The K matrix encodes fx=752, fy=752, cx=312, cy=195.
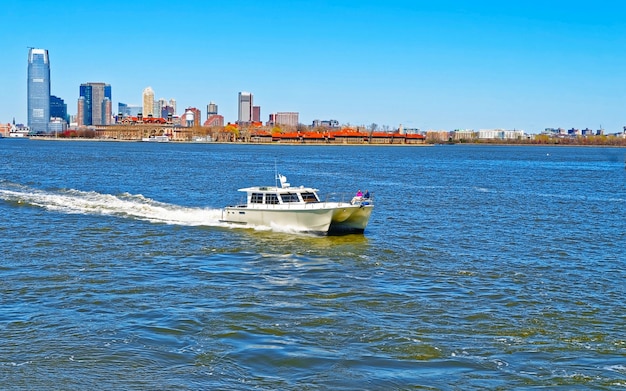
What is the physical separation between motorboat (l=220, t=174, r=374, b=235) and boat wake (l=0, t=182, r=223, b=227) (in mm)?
2219

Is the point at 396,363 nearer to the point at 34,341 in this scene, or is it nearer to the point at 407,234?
the point at 34,341

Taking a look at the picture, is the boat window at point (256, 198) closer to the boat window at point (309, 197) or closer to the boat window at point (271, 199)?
the boat window at point (271, 199)

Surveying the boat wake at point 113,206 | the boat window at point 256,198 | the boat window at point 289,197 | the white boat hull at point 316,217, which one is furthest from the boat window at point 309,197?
the boat wake at point 113,206

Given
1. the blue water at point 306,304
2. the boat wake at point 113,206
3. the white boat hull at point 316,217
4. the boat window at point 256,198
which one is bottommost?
the blue water at point 306,304

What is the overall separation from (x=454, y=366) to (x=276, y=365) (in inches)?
186

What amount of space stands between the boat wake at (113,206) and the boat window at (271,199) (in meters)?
3.15

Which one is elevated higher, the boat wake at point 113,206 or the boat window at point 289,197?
the boat window at point 289,197

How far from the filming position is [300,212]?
41594 millimetres

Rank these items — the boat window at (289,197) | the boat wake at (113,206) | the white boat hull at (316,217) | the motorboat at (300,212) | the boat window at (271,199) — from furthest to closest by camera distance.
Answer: the boat wake at (113,206), the boat window at (271,199), the boat window at (289,197), the motorboat at (300,212), the white boat hull at (316,217)

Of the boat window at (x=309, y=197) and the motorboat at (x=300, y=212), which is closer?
the motorboat at (x=300, y=212)

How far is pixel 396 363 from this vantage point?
20.2 meters

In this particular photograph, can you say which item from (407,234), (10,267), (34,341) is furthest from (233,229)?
(34,341)

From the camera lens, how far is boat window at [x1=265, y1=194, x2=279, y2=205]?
4338 centimetres

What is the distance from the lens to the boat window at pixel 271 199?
4338 cm
